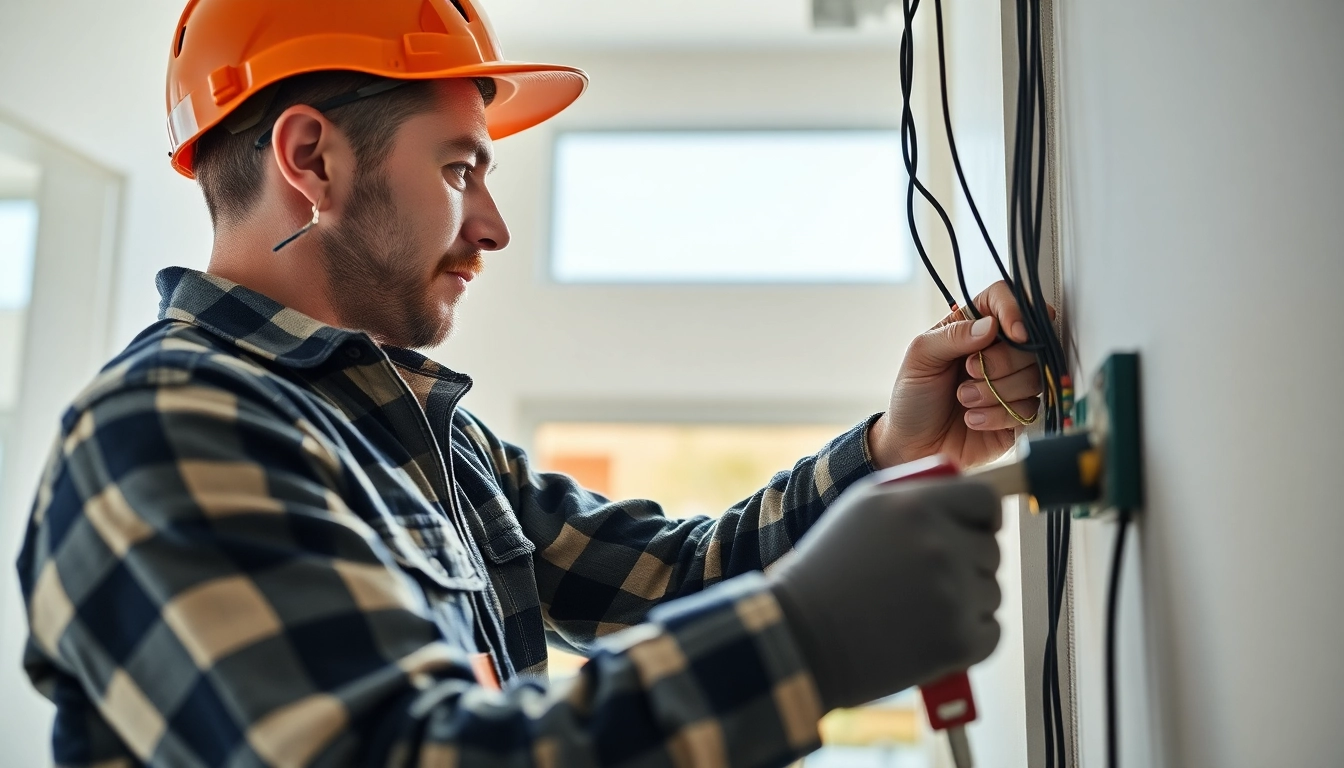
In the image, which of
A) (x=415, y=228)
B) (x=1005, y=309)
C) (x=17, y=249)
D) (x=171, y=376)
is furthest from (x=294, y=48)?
(x=17, y=249)

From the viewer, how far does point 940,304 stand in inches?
90.6

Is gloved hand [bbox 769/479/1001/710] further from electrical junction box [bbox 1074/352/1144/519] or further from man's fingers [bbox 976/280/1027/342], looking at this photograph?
man's fingers [bbox 976/280/1027/342]

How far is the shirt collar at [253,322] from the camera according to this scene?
0.95 meters

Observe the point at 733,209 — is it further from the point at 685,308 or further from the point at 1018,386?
the point at 1018,386

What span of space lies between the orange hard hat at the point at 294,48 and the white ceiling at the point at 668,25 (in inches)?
106

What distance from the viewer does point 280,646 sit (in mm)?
624

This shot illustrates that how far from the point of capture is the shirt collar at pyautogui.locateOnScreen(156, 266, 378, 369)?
0.95 meters

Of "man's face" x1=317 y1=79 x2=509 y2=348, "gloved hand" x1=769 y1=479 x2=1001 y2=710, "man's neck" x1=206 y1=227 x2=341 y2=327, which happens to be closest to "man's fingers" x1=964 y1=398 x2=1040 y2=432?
"gloved hand" x1=769 y1=479 x2=1001 y2=710

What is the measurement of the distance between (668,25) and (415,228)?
301 cm

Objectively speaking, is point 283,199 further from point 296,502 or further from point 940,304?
point 940,304

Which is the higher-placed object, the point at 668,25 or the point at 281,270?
the point at 668,25

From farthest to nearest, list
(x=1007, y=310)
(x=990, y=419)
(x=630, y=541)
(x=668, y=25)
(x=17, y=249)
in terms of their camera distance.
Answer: (x=668, y=25) < (x=17, y=249) < (x=630, y=541) < (x=990, y=419) < (x=1007, y=310)

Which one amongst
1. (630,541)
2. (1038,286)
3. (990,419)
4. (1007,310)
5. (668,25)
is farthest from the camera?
(668,25)

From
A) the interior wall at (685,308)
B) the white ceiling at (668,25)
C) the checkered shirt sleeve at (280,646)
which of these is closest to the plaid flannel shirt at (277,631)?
the checkered shirt sleeve at (280,646)
